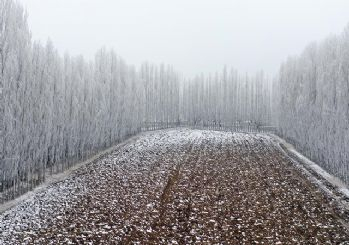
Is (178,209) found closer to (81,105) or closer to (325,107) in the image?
(325,107)

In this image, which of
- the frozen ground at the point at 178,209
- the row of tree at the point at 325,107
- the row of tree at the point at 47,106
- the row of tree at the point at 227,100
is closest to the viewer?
the frozen ground at the point at 178,209

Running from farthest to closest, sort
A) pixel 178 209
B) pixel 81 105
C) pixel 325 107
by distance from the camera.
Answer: pixel 81 105, pixel 325 107, pixel 178 209

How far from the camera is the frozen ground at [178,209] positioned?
29.1 feet

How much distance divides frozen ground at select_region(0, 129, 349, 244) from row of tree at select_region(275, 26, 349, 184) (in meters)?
2.40

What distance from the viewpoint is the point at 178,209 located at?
11.1 meters

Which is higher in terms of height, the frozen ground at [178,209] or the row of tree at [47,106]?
the row of tree at [47,106]

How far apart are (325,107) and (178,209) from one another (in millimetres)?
13055

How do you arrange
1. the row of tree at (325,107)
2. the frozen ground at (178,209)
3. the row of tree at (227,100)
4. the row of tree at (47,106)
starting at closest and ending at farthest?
the frozen ground at (178,209) → the row of tree at (47,106) → the row of tree at (325,107) → the row of tree at (227,100)

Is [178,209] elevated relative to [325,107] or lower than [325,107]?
lower

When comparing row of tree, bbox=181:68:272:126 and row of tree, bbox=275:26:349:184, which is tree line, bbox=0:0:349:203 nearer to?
row of tree, bbox=275:26:349:184

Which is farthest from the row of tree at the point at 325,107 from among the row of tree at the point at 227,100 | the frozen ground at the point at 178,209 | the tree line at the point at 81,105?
the row of tree at the point at 227,100

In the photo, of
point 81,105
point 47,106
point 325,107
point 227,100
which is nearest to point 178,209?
point 47,106

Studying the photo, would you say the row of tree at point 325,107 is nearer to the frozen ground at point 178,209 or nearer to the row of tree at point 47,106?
the frozen ground at point 178,209

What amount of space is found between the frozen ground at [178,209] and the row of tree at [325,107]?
240cm
